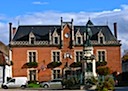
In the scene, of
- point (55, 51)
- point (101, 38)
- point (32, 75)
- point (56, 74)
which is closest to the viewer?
point (32, 75)

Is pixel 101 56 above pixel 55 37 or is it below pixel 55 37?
below

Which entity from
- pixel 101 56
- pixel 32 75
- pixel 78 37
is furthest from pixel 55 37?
pixel 101 56

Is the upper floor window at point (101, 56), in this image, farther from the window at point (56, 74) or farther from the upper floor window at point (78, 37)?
the window at point (56, 74)

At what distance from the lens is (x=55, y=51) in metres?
56.9

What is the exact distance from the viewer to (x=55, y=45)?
5703 centimetres

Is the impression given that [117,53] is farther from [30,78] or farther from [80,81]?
[80,81]

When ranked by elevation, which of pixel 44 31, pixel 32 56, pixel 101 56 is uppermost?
pixel 44 31

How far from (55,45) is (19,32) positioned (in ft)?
21.9

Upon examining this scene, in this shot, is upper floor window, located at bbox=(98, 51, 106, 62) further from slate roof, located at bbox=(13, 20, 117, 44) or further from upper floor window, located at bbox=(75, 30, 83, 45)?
upper floor window, located at bbox=(75, 30, 83, 45)

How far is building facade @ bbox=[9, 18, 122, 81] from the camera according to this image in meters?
56.2

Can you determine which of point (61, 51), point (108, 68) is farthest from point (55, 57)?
point (108, 68)

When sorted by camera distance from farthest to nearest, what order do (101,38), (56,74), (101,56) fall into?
(101,38) → (101,56) → (56,74)

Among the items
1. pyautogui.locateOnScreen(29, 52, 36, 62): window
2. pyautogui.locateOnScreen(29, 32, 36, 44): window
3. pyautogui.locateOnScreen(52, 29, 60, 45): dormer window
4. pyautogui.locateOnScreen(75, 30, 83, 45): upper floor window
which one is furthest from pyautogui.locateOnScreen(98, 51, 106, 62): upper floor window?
pyautogui.locateOnScreen(29, 32, 36, 44): window

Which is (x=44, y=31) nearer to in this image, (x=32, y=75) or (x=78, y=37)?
(x=78, y=37)
